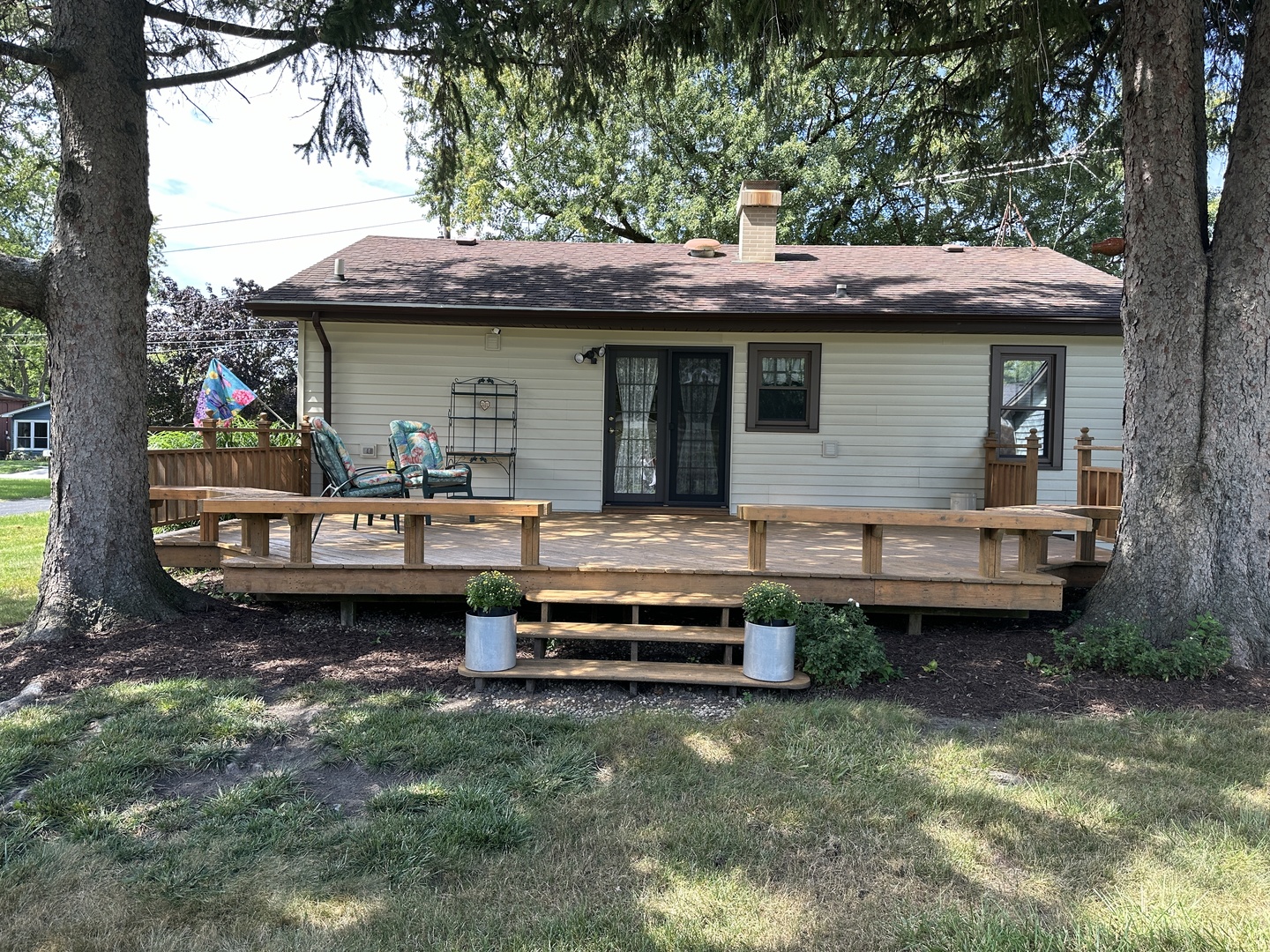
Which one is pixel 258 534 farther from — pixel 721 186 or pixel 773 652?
pixel 721 186

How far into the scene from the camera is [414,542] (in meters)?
5.29

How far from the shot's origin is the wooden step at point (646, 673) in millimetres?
4270

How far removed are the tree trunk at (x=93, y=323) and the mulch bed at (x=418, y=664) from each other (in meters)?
0.40

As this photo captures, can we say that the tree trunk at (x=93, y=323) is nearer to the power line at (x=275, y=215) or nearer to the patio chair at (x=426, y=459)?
the patio chair at (x=426, y=459)

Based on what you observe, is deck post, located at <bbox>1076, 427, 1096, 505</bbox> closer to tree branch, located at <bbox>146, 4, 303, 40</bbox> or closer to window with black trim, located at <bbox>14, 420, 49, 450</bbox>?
tree branch, located at <bbox>146, 4, 303, 40</bbox>

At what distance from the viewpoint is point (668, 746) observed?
3.55m

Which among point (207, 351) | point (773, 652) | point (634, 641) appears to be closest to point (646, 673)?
point (634, 641)

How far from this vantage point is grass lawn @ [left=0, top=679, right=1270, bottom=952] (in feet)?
7.36

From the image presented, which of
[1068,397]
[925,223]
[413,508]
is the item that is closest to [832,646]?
[413,508]

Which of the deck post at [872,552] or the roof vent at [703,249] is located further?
the roof vent at [703,249]

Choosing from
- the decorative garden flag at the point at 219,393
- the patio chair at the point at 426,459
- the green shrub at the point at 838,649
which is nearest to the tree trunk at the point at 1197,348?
the green shrub at the point at 838,649

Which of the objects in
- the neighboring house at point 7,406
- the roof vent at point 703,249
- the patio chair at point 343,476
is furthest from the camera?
the neighboring house at point 7,406

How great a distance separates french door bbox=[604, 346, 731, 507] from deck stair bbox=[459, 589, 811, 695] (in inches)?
153

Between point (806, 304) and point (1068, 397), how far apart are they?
2965 millimetres
